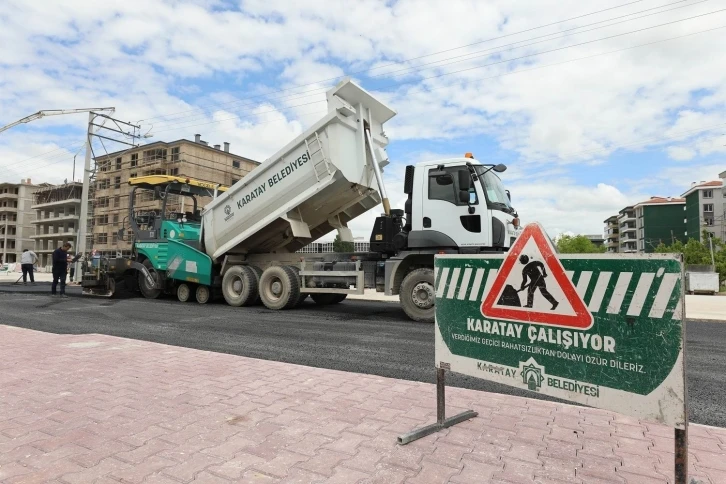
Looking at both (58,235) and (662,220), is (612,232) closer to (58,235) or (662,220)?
(662,220)

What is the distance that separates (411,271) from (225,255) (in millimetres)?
5221

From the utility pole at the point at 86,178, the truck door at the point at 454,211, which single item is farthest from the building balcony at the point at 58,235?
the truck door at the point at 454,211

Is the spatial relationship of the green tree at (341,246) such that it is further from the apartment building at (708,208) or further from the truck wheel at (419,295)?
the apartment building at (708,208)

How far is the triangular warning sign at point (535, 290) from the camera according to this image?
2484 mm

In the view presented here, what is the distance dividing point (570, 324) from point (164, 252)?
39.0ft

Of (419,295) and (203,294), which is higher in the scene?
(419,295)

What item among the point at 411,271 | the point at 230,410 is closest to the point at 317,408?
the point at 230,410

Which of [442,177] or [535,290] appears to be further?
[442,177]

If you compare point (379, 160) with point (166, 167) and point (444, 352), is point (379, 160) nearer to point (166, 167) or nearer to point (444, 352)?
point (444, 352)

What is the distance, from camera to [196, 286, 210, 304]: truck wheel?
1202 cm

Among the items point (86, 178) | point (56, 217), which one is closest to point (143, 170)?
point (56, 217)

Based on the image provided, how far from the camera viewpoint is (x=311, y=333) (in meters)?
7.40

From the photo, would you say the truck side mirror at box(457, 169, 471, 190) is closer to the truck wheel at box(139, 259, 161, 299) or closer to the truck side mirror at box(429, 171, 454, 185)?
the truck side mirror at box(429, 171, 454, 185)

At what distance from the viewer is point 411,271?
8945 mm
